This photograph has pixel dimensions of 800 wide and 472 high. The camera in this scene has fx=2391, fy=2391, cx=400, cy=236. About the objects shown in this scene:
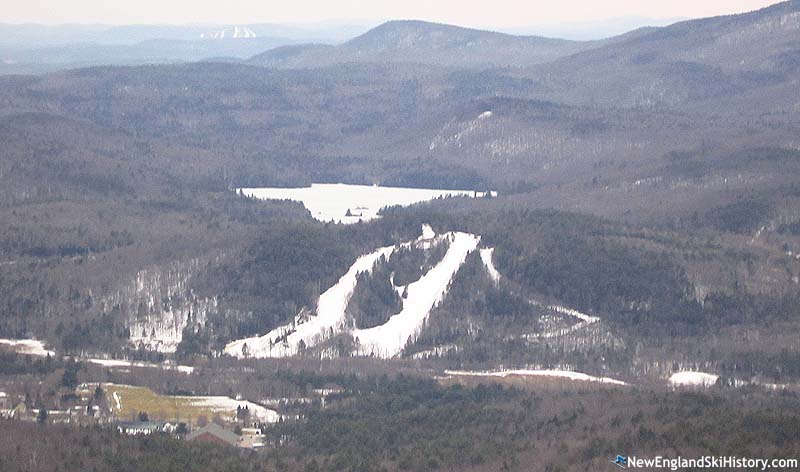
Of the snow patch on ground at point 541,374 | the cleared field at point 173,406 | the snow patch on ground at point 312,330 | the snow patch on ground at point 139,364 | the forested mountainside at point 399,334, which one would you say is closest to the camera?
the forested mountainside at point 399,334

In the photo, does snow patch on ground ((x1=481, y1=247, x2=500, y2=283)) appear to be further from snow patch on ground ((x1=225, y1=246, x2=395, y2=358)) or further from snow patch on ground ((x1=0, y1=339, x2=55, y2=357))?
snow patch on ground ((x1=0, y1=339, x2=55, y2=357))

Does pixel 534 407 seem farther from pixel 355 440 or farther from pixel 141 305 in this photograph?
pixel 141 305

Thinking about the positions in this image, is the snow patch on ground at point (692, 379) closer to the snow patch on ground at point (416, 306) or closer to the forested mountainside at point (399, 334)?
the forested mountainside at point (399, 334)

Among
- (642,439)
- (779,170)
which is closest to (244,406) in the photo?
(642,439)

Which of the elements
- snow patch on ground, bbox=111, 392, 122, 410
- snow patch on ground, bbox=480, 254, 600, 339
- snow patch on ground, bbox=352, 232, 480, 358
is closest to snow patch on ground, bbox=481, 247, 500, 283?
snow patch on ground, bbox=480, 254, 600, 339

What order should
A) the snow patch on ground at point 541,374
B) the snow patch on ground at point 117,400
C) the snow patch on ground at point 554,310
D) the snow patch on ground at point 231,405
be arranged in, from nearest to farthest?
the snow patch on ground at point 231,405 → the snow patch on ground at point 117,400 → the snow patch on ground at point 541,374 → the snow patch on ground at point 554,310

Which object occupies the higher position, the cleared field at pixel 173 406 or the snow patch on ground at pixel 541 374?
the cleared field at pixel 173 406

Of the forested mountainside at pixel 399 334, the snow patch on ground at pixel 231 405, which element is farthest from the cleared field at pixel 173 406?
the forested mountainside at pixel 399 334
